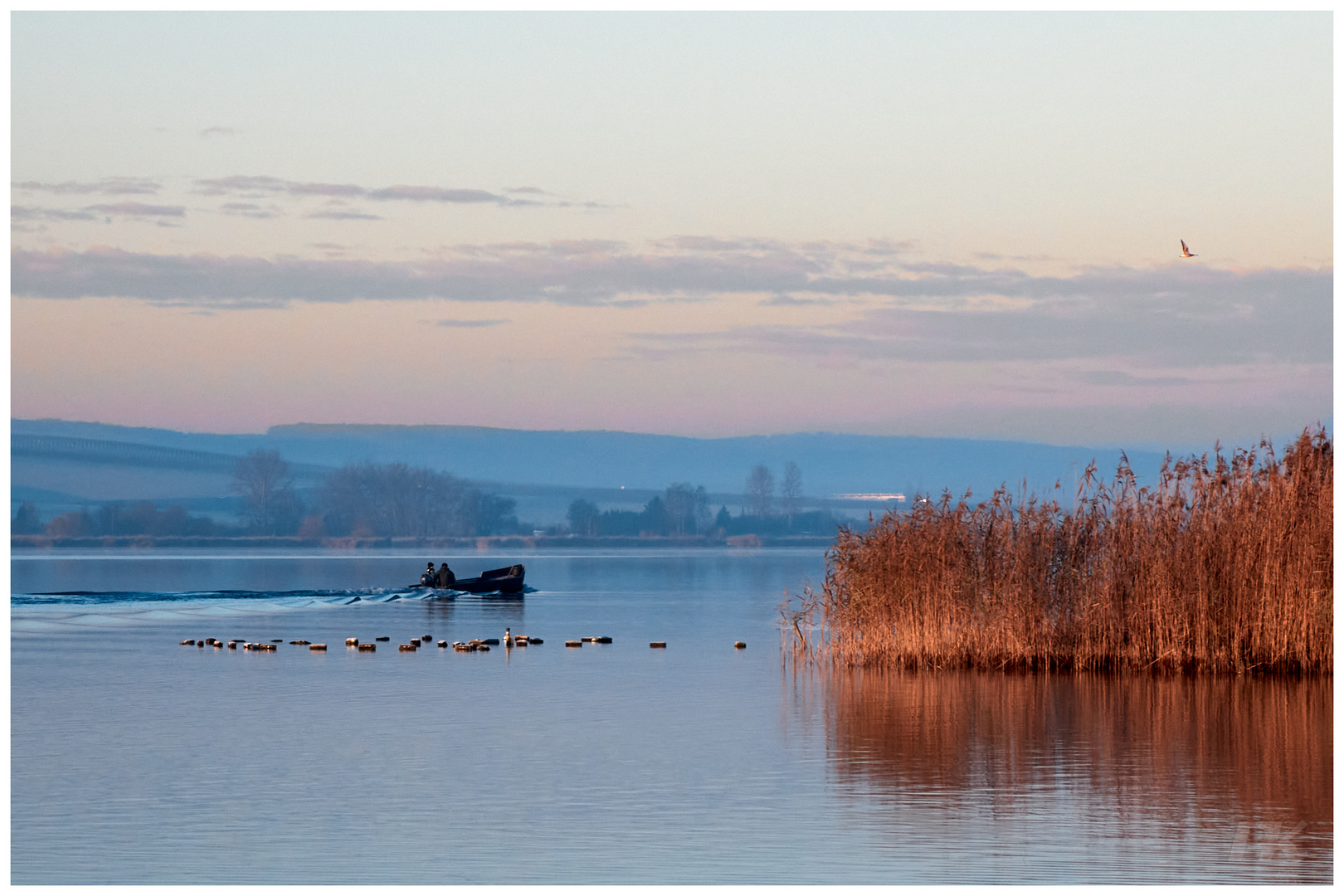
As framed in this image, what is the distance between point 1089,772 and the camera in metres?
15.0

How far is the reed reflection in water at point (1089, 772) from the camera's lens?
11516mm

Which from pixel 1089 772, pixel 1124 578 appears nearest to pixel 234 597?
pixel 1124 578

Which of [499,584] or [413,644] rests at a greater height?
[413,644]

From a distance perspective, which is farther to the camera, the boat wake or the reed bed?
the boat wake

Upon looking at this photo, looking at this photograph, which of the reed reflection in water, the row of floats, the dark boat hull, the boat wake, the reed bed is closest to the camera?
the reed reflection in water

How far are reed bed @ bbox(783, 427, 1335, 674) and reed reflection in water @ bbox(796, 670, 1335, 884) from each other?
1.46 ft

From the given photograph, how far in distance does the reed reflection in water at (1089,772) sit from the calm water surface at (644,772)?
1.7 inches

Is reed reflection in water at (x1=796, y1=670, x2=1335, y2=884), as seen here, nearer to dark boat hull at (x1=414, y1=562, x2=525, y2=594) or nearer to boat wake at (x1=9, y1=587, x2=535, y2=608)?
boat wake at (x1=9, y1=587, x2=535, y2=608)

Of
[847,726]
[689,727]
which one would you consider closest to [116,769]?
[689,727]

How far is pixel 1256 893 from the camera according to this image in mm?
10453

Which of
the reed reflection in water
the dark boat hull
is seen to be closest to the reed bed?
the reed reflection in water

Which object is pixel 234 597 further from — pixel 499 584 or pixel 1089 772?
pixel 1089 772

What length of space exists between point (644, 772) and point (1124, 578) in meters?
8.87

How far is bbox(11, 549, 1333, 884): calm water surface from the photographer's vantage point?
11539mm
